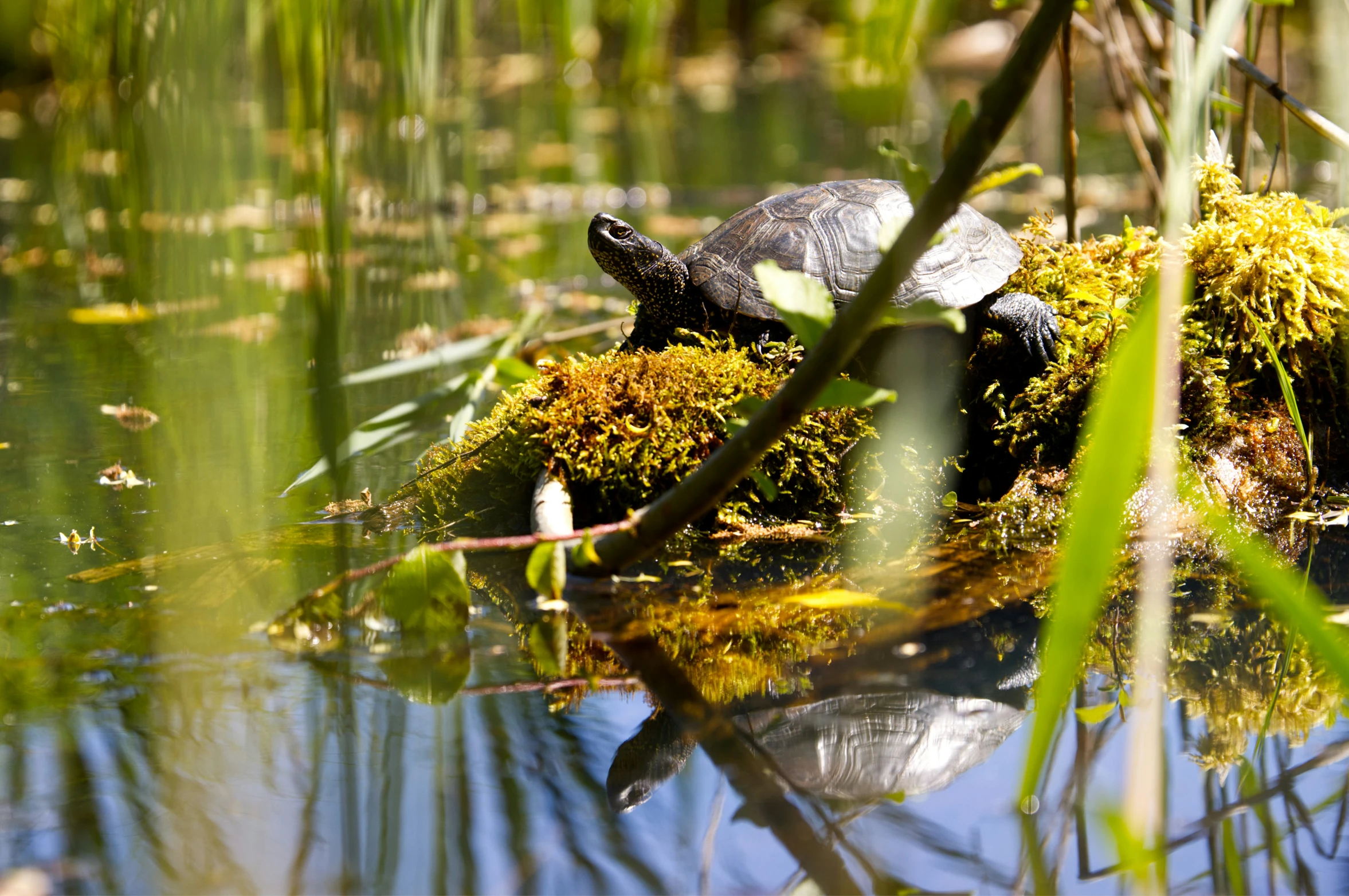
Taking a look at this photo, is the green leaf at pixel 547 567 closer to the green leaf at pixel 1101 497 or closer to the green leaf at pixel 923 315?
the green leaf at pixel 923 315

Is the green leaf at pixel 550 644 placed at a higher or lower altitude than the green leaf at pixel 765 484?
lower

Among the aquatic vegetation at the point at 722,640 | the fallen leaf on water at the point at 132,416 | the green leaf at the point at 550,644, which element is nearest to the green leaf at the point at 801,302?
the aquatic vegetation at the point at 722,640

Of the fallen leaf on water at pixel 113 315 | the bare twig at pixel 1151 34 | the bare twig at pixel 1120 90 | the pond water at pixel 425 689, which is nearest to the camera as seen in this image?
the pond water at pixel 425 689

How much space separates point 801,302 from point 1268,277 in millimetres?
1479

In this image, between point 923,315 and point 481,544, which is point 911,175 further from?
point 481,544

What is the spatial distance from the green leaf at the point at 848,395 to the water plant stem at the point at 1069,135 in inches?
56.4

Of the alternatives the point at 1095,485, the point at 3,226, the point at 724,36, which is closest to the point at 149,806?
the point at 1095,485

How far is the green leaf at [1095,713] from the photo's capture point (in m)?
1.54

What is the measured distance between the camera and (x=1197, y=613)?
1.88 meters

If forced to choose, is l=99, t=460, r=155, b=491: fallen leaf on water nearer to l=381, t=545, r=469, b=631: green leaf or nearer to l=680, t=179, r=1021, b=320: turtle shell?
l=381, t=545, r=469, b=631: green leaf

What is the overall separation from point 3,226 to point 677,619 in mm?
5328

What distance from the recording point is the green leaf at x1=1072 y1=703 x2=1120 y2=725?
154cm

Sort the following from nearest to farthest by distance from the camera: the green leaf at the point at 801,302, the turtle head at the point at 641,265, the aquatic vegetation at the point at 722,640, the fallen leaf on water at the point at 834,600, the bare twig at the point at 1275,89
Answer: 1. the green leaf at the point at 801,302
2. the aquatic vegetation at the point at 722,640
3. the fallen leaf on water at the point at 834,600
4. the bare twig at the point at 1275,89
5. the turtle head at the point at 641,265

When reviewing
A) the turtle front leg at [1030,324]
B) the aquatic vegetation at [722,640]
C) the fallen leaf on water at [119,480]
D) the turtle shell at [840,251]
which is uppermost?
the turtle shell at [840,251]
